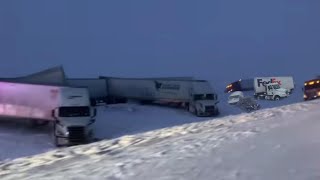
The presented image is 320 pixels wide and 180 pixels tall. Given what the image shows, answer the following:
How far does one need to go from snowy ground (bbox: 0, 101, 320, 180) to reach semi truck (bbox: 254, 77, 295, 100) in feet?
114

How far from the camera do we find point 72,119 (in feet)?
77.3

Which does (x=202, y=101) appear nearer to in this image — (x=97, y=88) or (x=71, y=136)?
(x=97, y=88)

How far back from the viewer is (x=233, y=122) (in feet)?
33.0

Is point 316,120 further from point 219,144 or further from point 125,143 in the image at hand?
point 125,143

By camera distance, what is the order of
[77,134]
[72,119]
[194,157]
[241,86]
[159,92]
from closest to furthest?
1. [194,157]
2. [77,134]
3. [72,119]
4. [159,92]
5. [241,86]

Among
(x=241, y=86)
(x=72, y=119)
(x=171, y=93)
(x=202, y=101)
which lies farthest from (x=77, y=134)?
(x=241, y=86)

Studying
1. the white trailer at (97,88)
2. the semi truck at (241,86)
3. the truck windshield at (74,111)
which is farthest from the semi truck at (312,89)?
the truck windshield at (74,111)

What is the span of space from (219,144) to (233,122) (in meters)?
2.61

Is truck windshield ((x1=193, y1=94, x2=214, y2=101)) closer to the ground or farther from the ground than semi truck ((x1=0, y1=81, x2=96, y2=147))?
closer to the ground

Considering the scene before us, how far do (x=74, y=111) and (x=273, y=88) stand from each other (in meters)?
23.6

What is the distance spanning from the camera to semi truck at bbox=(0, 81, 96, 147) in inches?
914

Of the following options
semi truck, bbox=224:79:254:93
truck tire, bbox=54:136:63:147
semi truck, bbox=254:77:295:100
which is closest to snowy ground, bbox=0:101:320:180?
truck tire, bbox=54:136:63:147

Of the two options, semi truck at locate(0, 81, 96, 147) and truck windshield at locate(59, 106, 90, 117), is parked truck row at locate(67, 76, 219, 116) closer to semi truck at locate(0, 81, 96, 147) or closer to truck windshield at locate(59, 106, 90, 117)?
semi truck at locate(0, 81, 96, 147)

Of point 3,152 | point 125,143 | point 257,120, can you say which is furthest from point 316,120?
point 3,152
